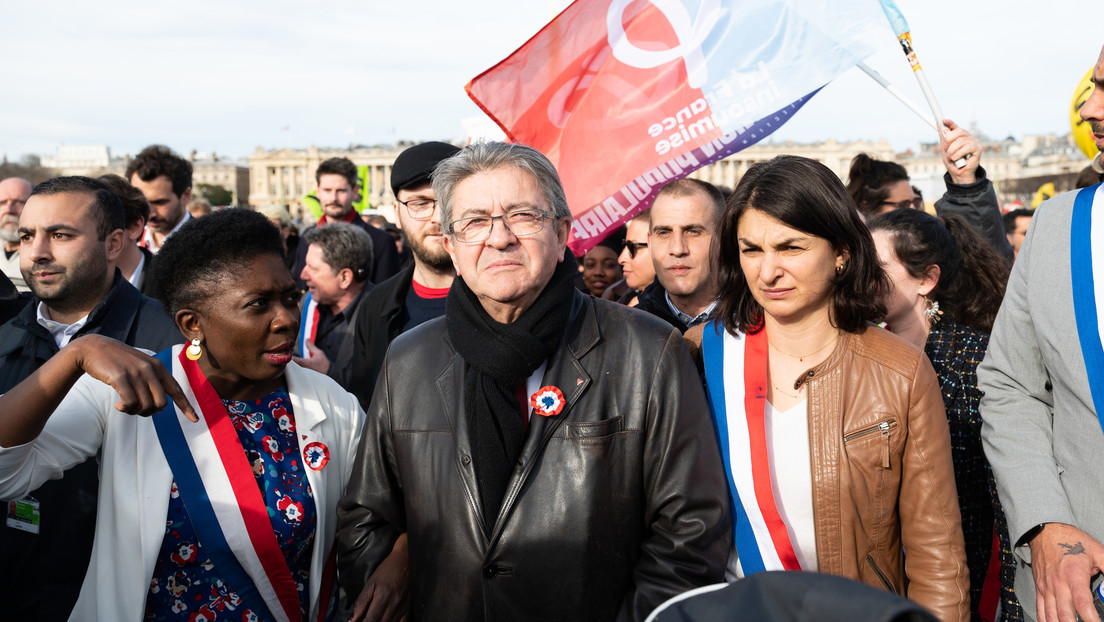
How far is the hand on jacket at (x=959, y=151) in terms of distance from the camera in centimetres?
393

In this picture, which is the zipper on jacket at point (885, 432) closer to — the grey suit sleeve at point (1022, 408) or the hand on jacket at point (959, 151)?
the grey suit sleeve at point (1022, 408)

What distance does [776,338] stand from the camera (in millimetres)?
2605

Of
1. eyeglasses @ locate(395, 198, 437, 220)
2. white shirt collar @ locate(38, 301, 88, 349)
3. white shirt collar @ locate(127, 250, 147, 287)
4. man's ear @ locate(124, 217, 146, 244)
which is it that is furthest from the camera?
white shirt collar @ locate(127, 250, 147, 287)

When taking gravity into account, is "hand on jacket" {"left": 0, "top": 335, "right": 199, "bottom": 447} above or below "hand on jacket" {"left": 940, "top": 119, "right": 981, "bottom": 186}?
below

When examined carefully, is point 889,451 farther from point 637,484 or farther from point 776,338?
point 637,484

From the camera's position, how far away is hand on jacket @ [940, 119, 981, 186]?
12.9 ft

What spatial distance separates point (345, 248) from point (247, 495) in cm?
318

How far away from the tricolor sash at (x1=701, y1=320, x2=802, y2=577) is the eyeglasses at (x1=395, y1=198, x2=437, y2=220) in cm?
188

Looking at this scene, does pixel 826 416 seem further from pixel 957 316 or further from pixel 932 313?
pixel 957 316

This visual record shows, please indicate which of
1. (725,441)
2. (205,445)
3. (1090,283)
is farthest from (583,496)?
(1090,283)

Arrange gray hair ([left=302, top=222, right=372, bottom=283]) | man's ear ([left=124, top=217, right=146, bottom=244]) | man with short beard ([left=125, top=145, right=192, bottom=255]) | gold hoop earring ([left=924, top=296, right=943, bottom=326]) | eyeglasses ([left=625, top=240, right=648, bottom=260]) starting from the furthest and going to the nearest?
man with short beard ([left=125, top=145, right=192, bottom=255]), gray hair ([left=302, top=222, right=372, bottom=283]), eyeglasses ([left=625, top=240, right=648, bottom=260]), man's ear ([left=124, top=217, right=146, bottom=244]), gold hoop earring ([left=924, top=296, right=943, bottom=326])

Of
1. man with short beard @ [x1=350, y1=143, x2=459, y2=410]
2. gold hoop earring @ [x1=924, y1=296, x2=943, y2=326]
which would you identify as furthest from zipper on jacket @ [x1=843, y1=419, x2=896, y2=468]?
man with short beard @ [x1=350, y1=143, x2=459, y2=410]

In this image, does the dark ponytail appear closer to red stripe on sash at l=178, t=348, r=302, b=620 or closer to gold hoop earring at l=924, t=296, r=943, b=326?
gold hoop earring at l=924, t=296, r=943, b=326

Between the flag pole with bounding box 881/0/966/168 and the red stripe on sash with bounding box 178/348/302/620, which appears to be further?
the flag pole with bounding box 881/0/966/168
